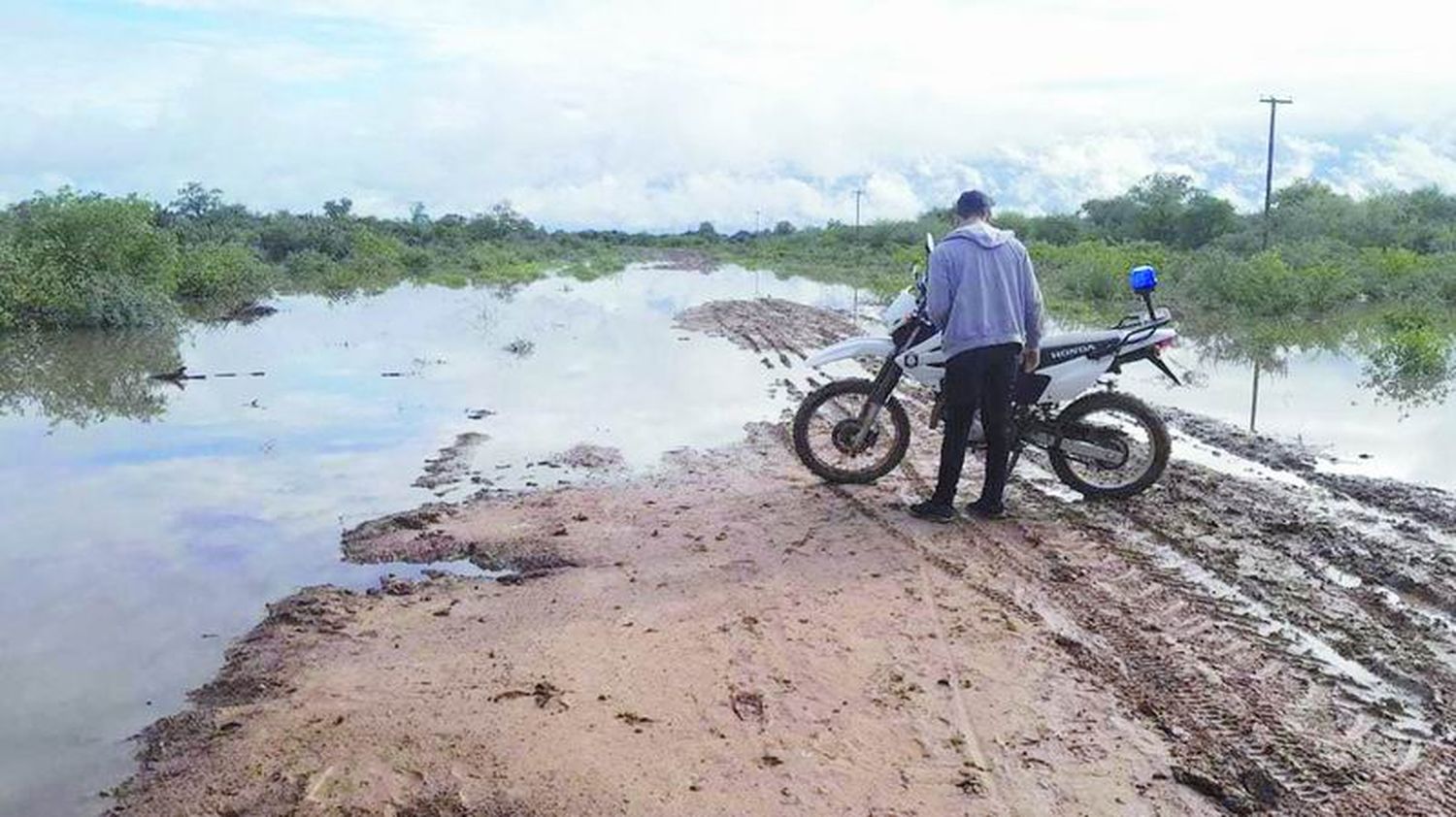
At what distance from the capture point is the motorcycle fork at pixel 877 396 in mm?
7266

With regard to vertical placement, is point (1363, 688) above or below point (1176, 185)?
below

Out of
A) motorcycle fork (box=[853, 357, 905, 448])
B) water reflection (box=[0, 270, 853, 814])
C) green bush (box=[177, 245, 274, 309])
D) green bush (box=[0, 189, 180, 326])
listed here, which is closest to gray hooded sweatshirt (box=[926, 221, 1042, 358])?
motorcycle fork (box=[853, 357, 905, 448])

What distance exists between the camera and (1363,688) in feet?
13.7

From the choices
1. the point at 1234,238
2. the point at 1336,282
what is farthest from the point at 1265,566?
the point at 1234,238

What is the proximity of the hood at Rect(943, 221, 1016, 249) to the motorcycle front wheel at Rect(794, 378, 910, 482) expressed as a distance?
1379mm

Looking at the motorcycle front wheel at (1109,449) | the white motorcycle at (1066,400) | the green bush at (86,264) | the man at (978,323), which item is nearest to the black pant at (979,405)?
the man at (978,323)

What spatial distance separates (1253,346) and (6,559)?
627 inches

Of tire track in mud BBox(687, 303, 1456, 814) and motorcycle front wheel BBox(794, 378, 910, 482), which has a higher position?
motorcycle front wheel BBox(794, 378, 910, 482)

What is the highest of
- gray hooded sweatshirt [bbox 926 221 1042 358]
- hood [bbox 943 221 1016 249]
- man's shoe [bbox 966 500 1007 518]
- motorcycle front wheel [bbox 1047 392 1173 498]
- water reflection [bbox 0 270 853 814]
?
hood [bbox 943 221 1016 249]

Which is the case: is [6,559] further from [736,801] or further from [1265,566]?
[1265,566]

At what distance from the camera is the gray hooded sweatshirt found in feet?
20.6

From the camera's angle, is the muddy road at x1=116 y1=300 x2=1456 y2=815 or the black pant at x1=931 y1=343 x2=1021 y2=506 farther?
the black pant at x1=931 y1=343 x2=1021 y2=506

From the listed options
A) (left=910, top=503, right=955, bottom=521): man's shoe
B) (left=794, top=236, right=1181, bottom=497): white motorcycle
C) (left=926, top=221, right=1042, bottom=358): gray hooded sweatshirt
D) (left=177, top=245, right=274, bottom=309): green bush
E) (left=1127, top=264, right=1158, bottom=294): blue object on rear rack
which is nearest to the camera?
(left=926, top=221, right=1042, bottom=358): gray hooded sweatshirt

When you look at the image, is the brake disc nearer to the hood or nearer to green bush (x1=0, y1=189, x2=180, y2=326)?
the hood
